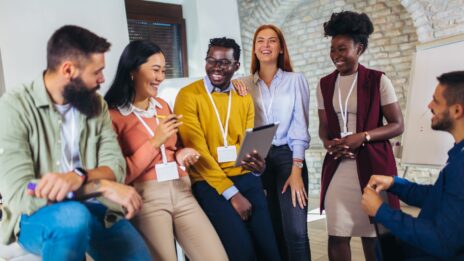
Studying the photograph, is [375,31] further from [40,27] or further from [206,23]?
[40,27]

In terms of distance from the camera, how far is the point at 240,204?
2068 mm

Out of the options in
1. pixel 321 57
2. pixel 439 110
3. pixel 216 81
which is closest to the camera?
pixel 439 110

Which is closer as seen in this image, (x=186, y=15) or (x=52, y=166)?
(x=52, y=166)

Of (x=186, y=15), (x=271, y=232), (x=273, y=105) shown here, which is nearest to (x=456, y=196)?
(x=271, y=232)

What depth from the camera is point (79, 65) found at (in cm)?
150

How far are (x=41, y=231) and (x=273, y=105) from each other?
4.58 ft

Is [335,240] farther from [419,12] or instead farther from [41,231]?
[419,12]

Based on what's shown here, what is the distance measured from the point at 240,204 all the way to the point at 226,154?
260 mm

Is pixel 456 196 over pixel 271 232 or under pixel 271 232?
over

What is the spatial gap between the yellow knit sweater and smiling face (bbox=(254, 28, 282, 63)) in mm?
301

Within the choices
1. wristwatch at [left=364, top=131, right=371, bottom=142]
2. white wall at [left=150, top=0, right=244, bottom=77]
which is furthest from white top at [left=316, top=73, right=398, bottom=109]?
white wall at [left=150, top=0, right=244, bottom=77]

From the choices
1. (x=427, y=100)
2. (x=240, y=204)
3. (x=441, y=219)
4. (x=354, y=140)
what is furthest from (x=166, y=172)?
(x=427, y=100)

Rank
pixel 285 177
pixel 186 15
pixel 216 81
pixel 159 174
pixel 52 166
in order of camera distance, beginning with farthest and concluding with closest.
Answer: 1. pixel 186 15
2. pixel 285 177
3. pixel 216 81
4. pixel 159 174
5. pixel 52 166

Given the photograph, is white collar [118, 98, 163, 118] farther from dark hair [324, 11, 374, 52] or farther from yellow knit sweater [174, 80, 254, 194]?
dark hair [324, 11, 374, 52]
